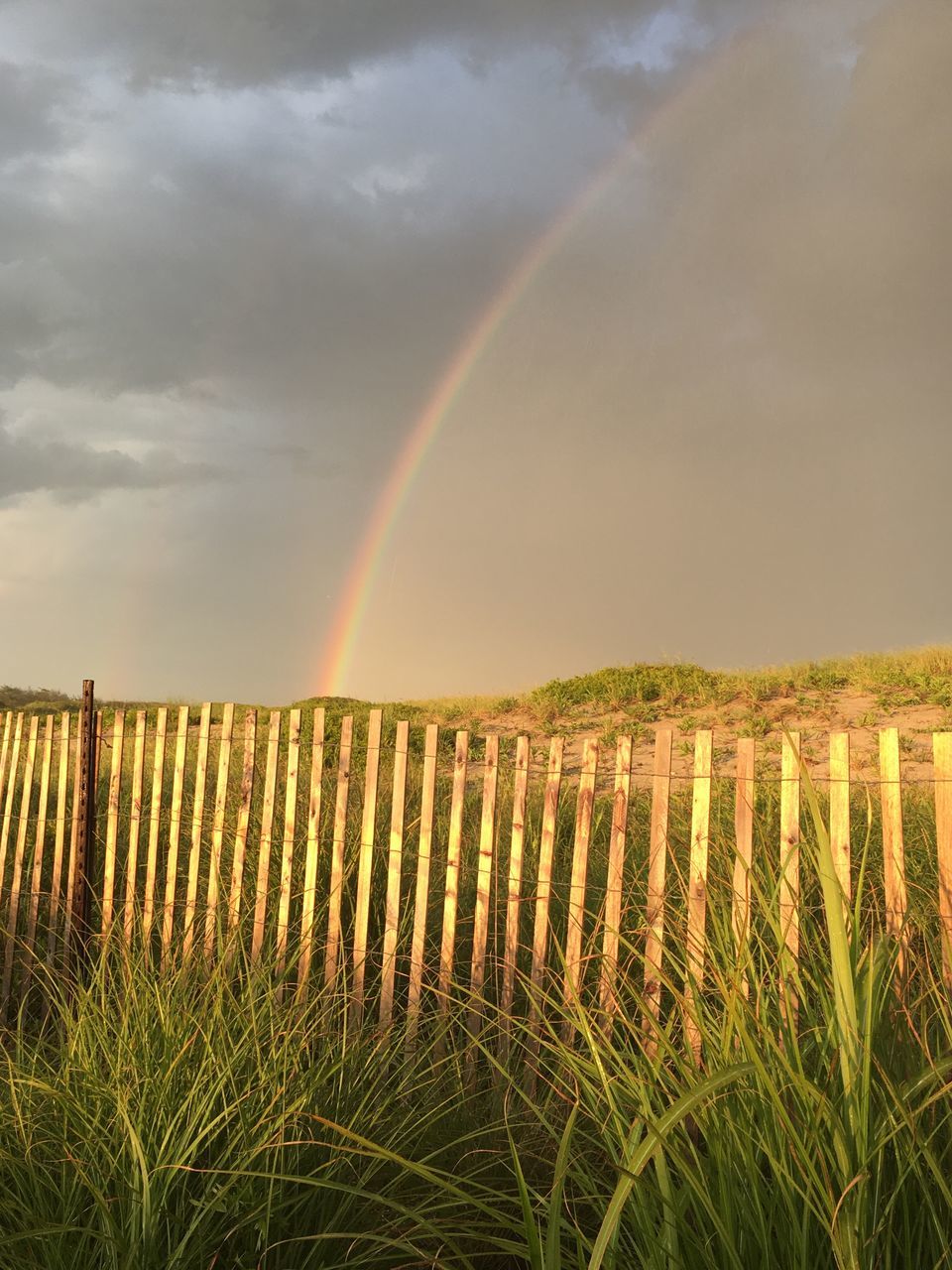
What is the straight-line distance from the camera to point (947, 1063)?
7.55 ft

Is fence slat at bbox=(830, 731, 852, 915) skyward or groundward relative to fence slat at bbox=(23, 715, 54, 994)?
skyward

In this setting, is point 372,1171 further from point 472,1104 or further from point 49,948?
point 49,948

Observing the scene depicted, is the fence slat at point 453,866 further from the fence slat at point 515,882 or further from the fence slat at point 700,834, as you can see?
the fence slat at point 700,834

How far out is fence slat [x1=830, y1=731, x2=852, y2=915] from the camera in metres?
3.91

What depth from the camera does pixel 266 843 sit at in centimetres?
625

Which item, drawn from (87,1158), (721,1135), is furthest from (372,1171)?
(721,1135)

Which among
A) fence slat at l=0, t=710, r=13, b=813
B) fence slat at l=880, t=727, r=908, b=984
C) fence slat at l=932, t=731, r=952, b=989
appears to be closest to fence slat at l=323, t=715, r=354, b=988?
fence slat at l=880, t=727, r=908, b=984

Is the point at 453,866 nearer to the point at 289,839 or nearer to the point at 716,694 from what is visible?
the point at 289,839

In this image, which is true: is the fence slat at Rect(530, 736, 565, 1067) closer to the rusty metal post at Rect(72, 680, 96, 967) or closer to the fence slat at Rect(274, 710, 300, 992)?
the fence slat at Rect(274, 710, 300, 992)

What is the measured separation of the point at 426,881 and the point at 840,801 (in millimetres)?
2147

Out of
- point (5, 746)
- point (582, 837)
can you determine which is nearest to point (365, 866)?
→ point (582, 837)

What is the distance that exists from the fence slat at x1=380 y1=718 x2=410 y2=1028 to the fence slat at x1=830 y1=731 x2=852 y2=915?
2.12 meters

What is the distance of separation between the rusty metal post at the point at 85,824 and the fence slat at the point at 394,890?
9.94 feet

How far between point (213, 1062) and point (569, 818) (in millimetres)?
5781
